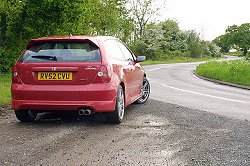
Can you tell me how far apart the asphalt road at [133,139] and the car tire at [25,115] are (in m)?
0.15

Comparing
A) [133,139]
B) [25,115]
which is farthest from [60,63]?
[133,139]

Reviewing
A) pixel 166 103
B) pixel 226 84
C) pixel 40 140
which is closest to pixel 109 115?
pixel 40 140

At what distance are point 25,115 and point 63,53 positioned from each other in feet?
4.26

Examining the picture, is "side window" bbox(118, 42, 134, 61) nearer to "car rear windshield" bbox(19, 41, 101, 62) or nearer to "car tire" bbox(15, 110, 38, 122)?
"car rear windshield" bbox(19, 41, 101, 62)

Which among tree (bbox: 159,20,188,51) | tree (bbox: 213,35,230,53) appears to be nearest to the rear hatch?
tree (bbox: 159,20,188,51)

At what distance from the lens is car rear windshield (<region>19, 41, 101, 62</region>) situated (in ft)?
20.6

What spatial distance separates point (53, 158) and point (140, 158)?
100cm

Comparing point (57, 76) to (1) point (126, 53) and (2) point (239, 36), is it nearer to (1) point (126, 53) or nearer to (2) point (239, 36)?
(1) point (126, 53)

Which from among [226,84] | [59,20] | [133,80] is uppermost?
[59,20]

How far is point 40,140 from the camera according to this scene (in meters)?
5.33

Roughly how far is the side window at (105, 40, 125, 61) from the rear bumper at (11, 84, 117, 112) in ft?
2.63

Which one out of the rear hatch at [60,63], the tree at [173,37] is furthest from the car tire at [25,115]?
the tree at [173,37]

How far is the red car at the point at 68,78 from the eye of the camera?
6.12 metres

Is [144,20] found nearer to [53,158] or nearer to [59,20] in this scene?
[59,20]
